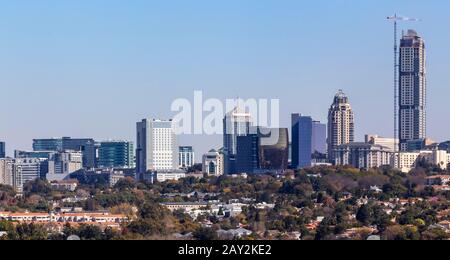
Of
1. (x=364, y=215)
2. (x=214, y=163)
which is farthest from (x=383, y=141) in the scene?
(x=364, y=215)

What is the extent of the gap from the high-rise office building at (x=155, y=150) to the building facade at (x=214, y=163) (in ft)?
3.05

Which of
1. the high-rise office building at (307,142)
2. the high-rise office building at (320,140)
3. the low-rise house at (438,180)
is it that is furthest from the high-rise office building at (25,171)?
the low-rise house at (438,180)

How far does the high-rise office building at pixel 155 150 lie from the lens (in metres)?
36.3

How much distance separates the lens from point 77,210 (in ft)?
77.0

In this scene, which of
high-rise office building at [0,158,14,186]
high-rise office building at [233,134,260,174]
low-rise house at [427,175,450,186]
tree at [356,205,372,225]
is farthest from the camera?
high-rise office building at [0,158,14,186]

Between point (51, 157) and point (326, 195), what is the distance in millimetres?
18937

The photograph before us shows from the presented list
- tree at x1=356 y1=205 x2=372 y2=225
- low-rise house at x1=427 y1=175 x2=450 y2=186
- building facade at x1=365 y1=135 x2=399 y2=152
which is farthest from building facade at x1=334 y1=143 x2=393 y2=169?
tree at x1=356 y1=205 x2=372 y2=225

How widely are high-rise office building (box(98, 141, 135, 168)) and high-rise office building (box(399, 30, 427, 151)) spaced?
777 cm

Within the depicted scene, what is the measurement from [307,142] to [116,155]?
25.7 feet

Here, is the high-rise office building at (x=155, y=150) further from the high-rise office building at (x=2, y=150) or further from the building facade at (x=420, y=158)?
the building facade at (x=420, y=158)

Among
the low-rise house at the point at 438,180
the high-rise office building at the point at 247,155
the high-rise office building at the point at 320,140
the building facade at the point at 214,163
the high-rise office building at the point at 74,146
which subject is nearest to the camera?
the low-rise house at the point at 438,180

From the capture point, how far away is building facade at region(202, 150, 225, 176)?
35562 mm

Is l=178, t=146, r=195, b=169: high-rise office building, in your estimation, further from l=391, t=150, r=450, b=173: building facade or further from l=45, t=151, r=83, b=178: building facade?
l=391, t=150, r=450, b=173: building facade

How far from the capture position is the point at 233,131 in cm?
3253
